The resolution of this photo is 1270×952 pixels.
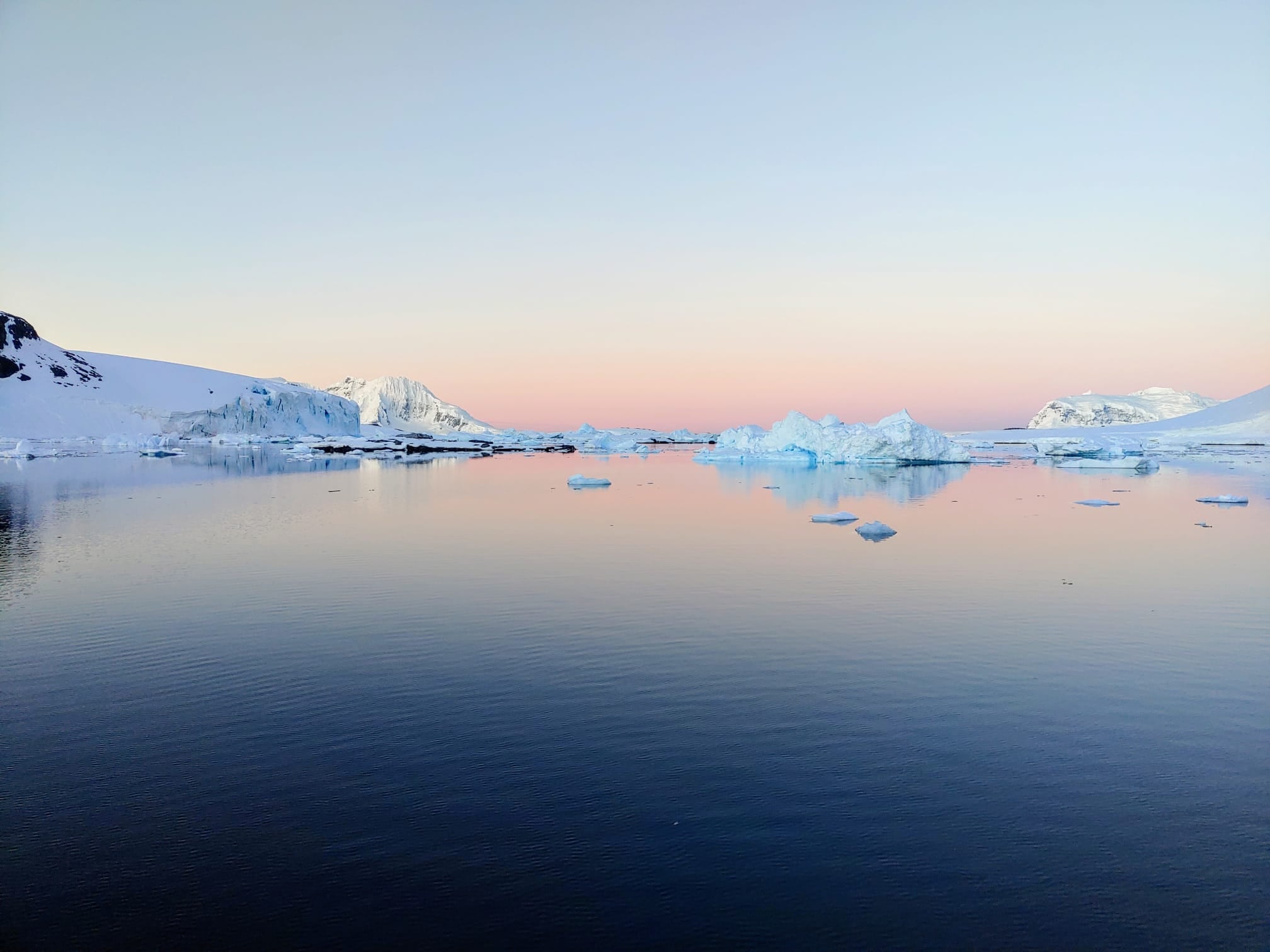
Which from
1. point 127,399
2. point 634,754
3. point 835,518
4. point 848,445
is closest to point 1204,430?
point 848,445

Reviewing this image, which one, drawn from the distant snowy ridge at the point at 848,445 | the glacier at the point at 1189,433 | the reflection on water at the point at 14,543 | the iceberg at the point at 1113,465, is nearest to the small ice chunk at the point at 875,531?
the reflection on water at the point at 14,543

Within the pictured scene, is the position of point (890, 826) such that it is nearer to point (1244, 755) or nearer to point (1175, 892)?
point (1175, 892)

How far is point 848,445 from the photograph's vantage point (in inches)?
1852

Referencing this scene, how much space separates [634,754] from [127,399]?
102m

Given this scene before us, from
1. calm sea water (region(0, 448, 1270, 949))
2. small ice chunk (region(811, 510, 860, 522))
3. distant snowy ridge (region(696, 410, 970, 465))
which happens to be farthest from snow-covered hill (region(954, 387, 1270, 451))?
calm sea water (region(0, 448, 1270, 949))

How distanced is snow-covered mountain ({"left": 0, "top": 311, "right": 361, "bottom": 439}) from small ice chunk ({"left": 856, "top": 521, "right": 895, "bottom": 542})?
82446 millimetres

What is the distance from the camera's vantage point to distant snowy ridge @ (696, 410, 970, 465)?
146 feet

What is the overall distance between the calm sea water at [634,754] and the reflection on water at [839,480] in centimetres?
1487

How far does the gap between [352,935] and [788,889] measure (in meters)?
2.16

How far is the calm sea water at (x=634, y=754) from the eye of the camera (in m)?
3.90

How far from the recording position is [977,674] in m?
7.56

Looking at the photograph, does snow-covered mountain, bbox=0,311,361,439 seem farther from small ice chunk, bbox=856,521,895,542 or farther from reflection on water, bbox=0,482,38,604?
small ice chunk, bbox=856,521,895,542

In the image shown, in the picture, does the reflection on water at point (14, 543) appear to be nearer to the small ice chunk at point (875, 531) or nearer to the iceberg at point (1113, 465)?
the small ice chunk at point (875, 531)

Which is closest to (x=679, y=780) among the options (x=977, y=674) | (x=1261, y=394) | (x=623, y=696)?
(x=623, y=696)
